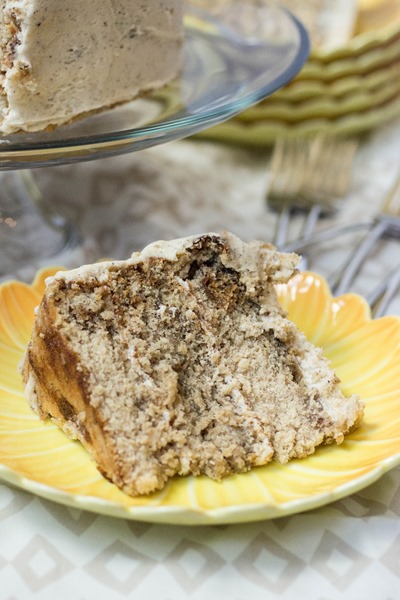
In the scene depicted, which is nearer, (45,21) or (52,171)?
(45,21)

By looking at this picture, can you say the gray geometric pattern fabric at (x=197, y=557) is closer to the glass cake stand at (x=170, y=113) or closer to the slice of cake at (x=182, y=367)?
the slice of cake at (x=182, y=367)

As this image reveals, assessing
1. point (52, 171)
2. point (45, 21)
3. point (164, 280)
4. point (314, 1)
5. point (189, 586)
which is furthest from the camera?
point (314, 1)

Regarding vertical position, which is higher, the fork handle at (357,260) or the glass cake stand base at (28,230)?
the fork handle at (357,260)

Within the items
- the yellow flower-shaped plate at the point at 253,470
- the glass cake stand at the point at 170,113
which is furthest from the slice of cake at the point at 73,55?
the yellow flower-shaped plate at the point at 253,470

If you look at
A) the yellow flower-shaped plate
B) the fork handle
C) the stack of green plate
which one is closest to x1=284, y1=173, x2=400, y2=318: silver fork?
the fork handle

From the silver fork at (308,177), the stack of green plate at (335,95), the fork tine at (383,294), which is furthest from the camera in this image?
the stack of green plate at (335,95)

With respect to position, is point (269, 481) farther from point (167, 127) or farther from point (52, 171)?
point (52, 171)

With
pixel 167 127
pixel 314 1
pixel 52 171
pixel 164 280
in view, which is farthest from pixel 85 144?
pixel 314 1

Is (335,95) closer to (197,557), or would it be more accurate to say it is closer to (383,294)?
(383,294)
